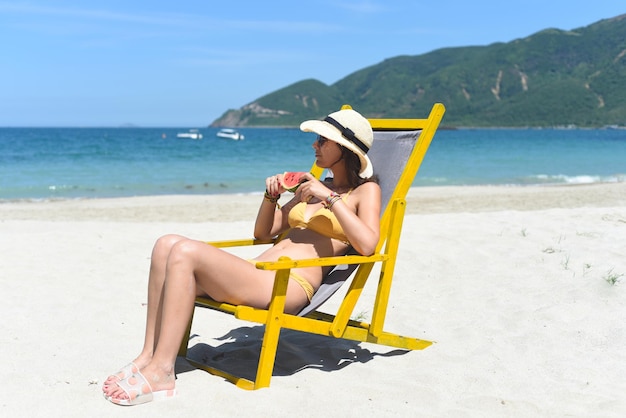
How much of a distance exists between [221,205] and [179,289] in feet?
34.7

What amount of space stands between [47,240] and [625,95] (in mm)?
117507

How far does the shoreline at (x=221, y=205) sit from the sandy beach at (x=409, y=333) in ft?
13.9

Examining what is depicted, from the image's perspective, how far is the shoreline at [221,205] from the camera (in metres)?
12.1

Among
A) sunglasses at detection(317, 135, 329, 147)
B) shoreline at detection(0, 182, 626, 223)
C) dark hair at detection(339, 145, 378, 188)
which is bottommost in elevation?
shoreline at detection(0, 182, 626, 223)

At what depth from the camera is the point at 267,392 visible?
3.30m

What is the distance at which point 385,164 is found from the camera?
419cm

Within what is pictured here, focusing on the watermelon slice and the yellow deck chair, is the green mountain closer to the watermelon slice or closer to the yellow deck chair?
the yellow deck chair

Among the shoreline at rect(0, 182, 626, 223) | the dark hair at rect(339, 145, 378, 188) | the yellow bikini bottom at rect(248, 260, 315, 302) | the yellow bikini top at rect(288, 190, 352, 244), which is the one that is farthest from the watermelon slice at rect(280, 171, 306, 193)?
the shoreline at rect(0, 182, 626, 223)

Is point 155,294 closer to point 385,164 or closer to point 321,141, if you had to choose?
point 321,141

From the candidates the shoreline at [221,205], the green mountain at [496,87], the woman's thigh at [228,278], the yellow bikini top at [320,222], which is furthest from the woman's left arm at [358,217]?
the green mountain at [496,87]

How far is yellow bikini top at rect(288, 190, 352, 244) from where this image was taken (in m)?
3.66

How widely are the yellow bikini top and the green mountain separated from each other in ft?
346

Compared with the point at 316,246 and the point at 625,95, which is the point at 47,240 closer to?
the point at 316,246

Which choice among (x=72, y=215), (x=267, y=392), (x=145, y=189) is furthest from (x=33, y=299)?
(x=145, y=189)
